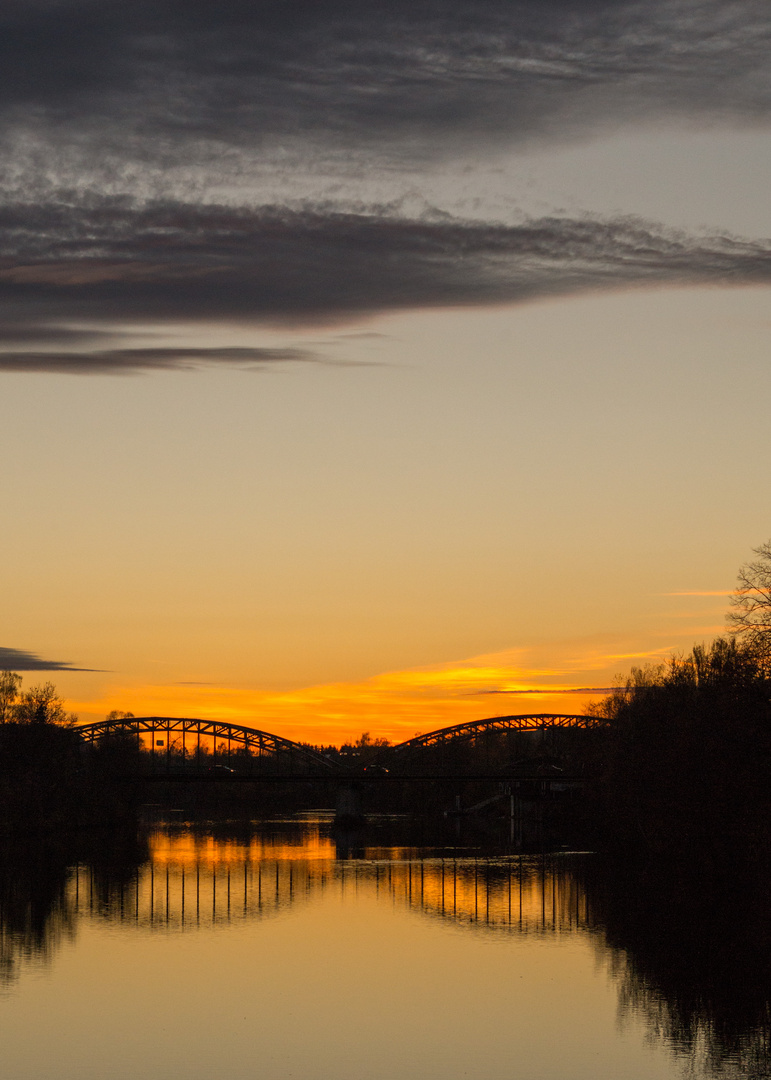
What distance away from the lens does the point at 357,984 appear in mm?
32688

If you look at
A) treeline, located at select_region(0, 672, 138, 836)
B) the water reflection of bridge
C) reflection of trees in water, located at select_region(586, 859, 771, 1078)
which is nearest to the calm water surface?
reflection of trees in water, located at select_region(586, 859, 771, 1078)

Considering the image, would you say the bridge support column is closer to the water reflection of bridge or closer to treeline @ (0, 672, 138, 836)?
treeline @ (0, 672, 138, 836)

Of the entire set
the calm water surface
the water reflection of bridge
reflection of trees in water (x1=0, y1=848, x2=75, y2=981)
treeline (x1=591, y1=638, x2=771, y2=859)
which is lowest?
the water reflection of bridge

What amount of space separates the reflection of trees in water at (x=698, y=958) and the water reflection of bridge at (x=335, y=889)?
2.38 meters

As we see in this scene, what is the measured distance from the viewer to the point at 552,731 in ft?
495

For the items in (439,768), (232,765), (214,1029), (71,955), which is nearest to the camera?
(214,1029)

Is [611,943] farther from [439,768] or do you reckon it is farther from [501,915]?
[439,768]

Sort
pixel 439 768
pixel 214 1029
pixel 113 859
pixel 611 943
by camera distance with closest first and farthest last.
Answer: pixel 214 1029 < pixel 611 943 < pixel 113 859 < pixel 439 768

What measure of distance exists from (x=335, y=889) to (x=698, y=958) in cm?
2468

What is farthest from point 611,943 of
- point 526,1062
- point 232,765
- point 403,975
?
point 232,765

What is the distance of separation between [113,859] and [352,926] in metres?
32.1

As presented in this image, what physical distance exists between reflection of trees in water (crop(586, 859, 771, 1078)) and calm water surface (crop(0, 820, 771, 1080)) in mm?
108

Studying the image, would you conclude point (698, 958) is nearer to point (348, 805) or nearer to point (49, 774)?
point (49, 774)

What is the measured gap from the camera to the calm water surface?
79.6ft
